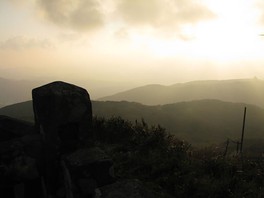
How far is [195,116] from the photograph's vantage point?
3268 inches

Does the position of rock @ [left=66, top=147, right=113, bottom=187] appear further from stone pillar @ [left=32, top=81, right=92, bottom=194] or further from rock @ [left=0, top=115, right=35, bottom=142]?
rock @ [left=0, top=115, right=35, bottom=142]

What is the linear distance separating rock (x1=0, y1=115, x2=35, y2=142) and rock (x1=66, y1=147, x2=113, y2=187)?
1287mm

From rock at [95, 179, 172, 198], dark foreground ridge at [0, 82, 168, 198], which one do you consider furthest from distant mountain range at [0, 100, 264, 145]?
rock at [95, 179, 172, 198]

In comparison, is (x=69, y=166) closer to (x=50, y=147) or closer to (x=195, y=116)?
(x=50, y=147)

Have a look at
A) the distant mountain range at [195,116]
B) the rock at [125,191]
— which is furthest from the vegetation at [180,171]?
the distant mountain range at [195,116]

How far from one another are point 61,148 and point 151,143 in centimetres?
466

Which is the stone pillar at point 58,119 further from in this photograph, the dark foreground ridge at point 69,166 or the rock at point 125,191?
the rock at point 125,191

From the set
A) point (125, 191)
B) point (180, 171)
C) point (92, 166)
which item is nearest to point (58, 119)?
point (92, 166)

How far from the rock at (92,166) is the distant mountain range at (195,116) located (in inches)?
2361

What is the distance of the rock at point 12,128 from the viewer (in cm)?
532

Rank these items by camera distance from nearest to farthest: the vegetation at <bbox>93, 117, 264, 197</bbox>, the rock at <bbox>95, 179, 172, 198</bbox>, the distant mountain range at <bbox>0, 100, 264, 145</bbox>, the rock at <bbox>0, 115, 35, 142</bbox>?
1. the rock at <bbox>95, 179, 172, 198</bbox>
2. the rock at <bbox>0, 115, 35, 142</bbox>
3. the vegetation at <bbox>93, 117, 264, 197</bbox>
4. the distant mountain range at <bbox>0, 100, 264, 145</bbox>

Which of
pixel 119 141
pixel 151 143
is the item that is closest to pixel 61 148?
pixel 151 143

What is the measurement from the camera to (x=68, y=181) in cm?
433

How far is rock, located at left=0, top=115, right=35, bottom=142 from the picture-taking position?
5320 mm
